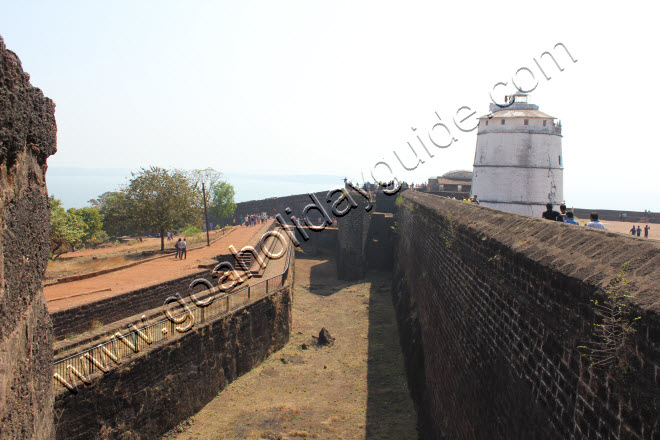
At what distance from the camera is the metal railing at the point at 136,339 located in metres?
7.25

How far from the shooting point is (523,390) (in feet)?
13.7

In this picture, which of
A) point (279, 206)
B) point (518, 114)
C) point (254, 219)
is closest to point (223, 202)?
point (279, 206)

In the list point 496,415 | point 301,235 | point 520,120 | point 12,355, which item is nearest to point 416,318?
point 496,415

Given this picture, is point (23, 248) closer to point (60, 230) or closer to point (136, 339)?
point (136, 339)

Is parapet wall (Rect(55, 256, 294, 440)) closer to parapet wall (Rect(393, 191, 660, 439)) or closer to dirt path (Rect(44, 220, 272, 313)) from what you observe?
dirt path (Rect(44, 220, 272, 313))

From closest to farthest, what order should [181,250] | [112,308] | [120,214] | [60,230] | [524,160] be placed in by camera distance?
[112,308], [524,160], [60,230], [181,250], [120,214]

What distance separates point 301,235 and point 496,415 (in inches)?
1072

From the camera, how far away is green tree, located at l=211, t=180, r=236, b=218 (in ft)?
155

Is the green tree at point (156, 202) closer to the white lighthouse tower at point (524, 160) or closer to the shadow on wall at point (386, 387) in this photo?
the shadow on wall at point (386, 387)

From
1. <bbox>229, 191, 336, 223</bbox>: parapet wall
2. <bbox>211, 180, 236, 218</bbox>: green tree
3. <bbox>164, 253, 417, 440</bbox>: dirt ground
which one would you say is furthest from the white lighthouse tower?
<bbox>211, 180, 236, 218</bbox>: green tree

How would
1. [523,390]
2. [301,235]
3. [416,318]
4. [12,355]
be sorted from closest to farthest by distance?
1. [12,355]
2. [523,390]
3. [416,318]
4. [301,235]

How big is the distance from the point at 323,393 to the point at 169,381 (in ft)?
12.5

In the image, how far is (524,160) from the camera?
2106cm

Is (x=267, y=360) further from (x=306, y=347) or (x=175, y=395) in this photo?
(x=175, y=395)
